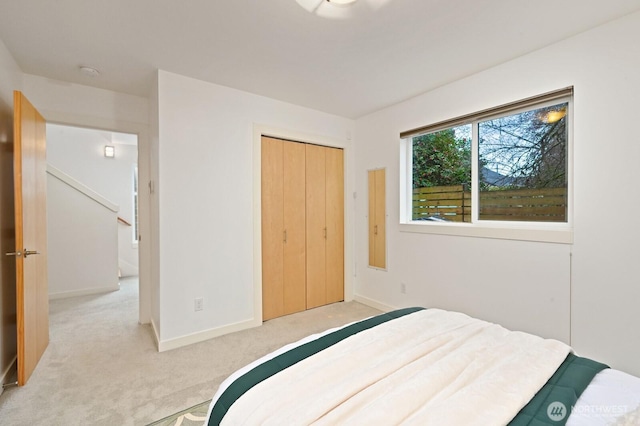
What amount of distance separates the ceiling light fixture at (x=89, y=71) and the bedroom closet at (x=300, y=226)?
1.57 m

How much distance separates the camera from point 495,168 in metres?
2.70

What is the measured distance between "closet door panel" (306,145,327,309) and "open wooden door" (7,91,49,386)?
248 centimetres

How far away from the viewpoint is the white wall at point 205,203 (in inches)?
103

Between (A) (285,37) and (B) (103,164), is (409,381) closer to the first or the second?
(A) (285,37)

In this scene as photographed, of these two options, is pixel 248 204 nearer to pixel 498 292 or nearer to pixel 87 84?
pixel 87 84

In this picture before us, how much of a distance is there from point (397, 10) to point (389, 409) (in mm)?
2089

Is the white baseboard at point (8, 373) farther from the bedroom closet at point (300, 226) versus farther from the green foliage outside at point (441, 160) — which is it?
the green foliage outside at point (441, 160)

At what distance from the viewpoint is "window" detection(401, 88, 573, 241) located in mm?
2303

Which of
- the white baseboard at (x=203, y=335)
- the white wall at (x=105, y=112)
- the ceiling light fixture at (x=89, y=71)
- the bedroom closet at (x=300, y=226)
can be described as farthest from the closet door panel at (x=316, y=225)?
the ceiling light fixture at (x=89, y=71)

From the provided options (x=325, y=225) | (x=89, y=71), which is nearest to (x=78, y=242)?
(x=89, y=71)

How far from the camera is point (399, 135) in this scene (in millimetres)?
3348

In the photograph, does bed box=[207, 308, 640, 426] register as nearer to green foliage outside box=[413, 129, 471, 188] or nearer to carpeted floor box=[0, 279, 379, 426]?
carpeted floor box=[0, 279, 379, 426]

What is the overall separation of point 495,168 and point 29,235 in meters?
3.90

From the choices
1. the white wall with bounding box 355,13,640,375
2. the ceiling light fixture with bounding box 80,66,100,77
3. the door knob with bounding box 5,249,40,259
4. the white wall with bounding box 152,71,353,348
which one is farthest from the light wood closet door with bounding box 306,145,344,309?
the door knob with bounding box 5,249,40,259
